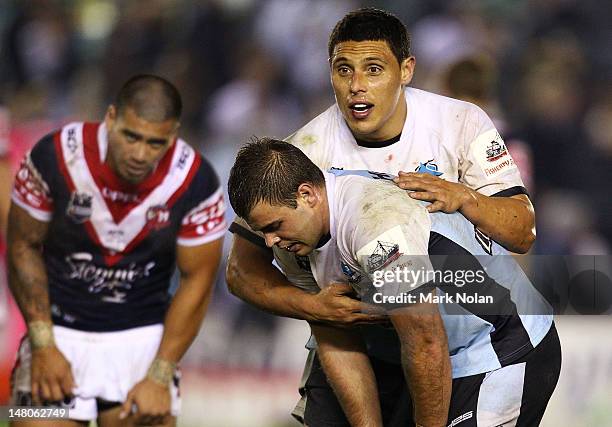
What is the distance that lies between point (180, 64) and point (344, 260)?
5329 millimetres

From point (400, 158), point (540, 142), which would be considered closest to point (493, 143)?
point (400, 158)

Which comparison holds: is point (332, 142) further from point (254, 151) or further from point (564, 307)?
point (564, 307)

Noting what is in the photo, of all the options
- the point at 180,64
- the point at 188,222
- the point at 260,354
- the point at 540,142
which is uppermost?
the point at 180,64

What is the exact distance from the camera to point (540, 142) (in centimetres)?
912

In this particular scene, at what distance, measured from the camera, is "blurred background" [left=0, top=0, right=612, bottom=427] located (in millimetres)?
9016

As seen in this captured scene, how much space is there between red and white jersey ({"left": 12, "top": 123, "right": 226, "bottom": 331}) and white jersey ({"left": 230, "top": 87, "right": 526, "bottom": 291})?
1546mm

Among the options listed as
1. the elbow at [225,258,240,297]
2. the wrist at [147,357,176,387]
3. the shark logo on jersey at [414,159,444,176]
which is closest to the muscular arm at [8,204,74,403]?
the wrist at [147,357,176,387]

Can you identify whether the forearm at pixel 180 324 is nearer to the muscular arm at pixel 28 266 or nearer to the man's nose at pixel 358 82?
the muscular arm at pixel 28 266

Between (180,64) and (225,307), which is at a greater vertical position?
(180,64)

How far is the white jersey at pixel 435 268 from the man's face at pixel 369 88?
1.41ft

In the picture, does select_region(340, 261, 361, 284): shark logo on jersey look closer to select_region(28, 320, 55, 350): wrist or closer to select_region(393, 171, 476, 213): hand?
select_region(393, 171, 476, 213): hand

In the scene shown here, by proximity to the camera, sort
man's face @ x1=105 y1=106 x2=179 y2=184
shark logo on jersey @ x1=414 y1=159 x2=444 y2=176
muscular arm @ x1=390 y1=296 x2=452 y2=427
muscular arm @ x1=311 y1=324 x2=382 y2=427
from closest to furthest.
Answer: muscular arm @ x1=390 y1=296 x2=452 y2=427, muscular arm @ x1=311 y1=324 x2=382 y2=427, shark logo on jersey @ x1=414 y1=159 x2=444 y2=176, man's face @ x1=105 y1=106 x2=179 y2=184

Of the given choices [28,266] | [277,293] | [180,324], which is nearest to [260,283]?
[277,293]

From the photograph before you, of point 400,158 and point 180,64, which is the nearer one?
point 400,158
